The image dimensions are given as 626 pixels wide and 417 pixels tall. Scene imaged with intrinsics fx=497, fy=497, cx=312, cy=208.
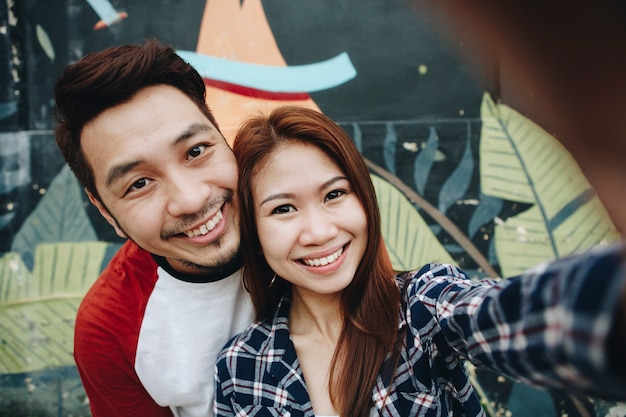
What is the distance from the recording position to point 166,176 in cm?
161

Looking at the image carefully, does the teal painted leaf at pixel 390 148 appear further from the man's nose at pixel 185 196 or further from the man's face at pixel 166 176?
the man's nose at pixel 185 196

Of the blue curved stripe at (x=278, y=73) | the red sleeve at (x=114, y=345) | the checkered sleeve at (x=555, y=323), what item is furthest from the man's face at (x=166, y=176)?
the blue curved stripe at (x=278, y=73)

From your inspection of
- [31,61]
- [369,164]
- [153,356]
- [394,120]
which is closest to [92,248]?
[31,61]

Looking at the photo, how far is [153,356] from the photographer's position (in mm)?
1809

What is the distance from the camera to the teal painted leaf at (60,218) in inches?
116

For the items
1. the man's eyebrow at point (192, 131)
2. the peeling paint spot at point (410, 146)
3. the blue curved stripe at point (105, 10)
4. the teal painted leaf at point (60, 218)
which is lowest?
the teal painted leaf at point (60, 218)

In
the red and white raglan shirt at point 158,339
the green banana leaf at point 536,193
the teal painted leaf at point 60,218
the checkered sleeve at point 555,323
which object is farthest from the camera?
the teal painted leaf at point 60,218

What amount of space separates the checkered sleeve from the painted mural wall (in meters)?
1.80

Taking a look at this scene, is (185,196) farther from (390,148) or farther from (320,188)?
(390,148)

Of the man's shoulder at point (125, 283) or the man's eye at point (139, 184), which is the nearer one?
the man's eye at point (139, 184)

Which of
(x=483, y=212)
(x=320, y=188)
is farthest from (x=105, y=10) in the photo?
(x=483, y=212)

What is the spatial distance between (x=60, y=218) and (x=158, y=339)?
1521mm

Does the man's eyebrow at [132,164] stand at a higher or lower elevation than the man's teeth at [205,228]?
higher

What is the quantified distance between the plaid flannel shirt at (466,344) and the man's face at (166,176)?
38 cm
